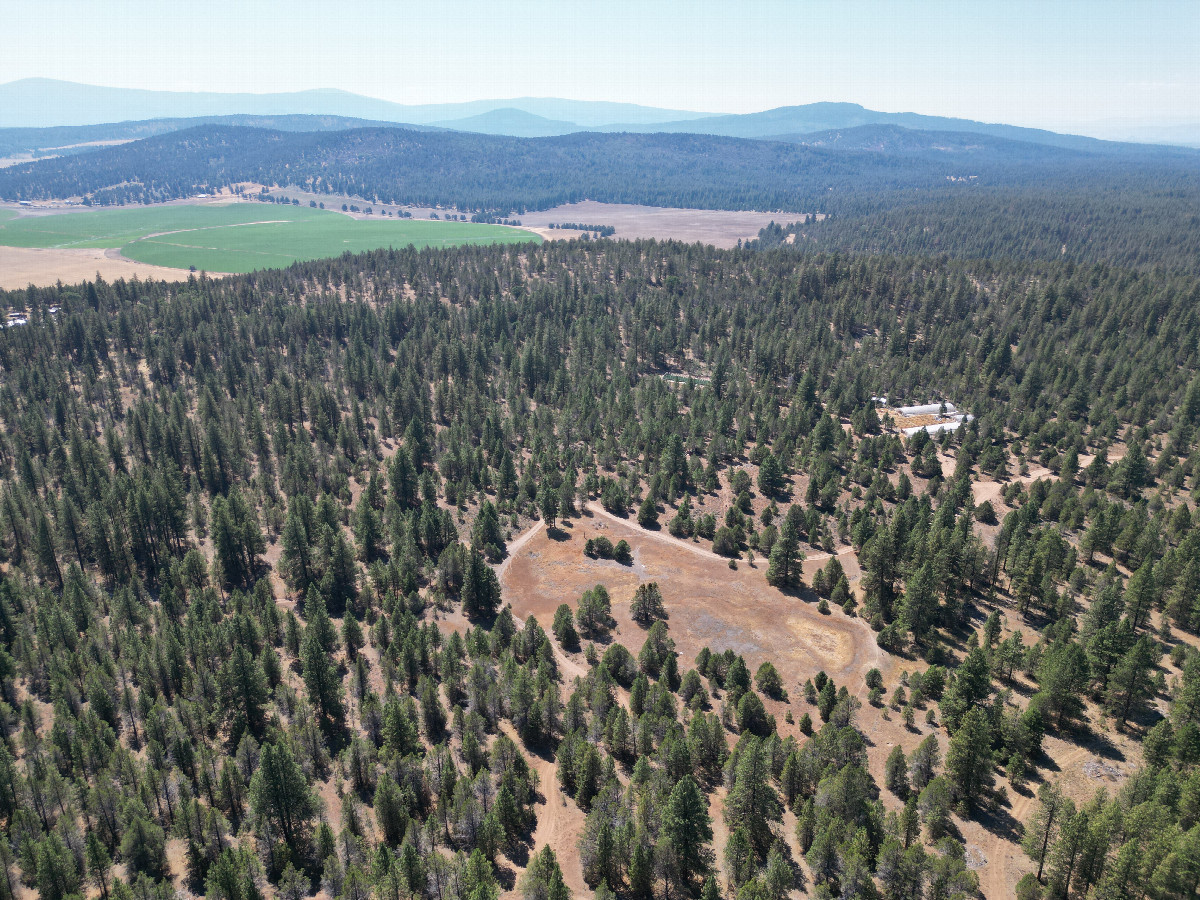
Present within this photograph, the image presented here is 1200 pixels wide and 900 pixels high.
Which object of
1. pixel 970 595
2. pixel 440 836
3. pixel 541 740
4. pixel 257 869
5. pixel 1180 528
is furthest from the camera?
pixel 1180 528

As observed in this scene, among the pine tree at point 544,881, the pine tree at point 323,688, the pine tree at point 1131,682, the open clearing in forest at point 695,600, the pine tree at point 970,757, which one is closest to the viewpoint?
the pine tree at point 544,881

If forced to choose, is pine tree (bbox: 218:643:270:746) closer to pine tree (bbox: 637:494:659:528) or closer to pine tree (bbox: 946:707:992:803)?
pine tree (bbox: 637:494:659:528)

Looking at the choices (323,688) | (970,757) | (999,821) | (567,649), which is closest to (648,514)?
(567,649)

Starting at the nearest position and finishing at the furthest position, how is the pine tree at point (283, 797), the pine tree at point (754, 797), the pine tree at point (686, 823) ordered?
the pine tree at point (686, 823) < the pine tree at point (754, 797) < the pine tree at point (283, 797)

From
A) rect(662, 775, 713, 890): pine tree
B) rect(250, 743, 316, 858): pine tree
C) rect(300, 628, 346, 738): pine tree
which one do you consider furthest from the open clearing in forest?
rect(250, 743, 316, 858): pine tree

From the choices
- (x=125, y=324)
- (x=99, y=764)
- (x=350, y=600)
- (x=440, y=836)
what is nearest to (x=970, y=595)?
(x=440, y=836)

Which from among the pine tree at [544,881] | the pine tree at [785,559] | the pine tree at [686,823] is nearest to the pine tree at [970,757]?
the pine tree at [686,823]

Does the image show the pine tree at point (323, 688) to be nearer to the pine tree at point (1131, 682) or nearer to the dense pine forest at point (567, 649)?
the dense pine forest at point (567, 649)

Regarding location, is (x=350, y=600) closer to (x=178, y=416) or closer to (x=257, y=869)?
(x=257, y=869)
